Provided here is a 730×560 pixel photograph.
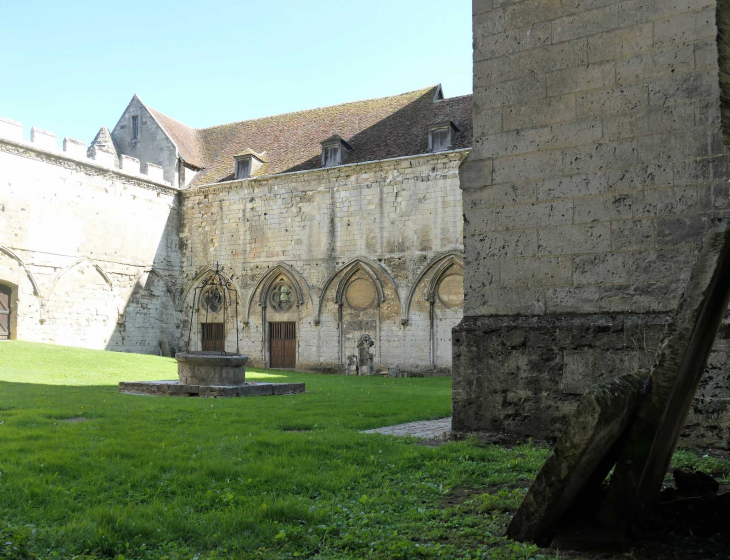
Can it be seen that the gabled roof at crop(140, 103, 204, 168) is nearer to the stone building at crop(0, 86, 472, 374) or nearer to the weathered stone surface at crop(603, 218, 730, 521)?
the stone building at crop(0, 86, 472, 374)

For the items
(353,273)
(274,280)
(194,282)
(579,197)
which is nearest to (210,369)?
(579,197)

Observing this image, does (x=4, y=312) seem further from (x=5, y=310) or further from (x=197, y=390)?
(x=197, y=390)

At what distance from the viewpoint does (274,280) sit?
81.2 ft

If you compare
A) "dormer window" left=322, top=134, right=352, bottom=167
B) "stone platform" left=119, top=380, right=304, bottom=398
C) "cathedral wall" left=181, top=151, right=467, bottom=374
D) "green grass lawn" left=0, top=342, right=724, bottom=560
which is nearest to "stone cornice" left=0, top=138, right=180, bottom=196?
"cathedral wall" left=181, top=151, right=467, bottom=374

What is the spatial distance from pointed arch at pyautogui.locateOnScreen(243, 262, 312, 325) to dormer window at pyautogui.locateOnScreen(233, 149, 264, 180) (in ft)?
12.5

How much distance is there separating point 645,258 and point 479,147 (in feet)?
6.69

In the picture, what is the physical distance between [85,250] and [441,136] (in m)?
13.0

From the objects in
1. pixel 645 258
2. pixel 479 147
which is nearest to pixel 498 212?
pixel 479 147

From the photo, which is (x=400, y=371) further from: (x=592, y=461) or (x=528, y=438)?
(x=592, y=461)

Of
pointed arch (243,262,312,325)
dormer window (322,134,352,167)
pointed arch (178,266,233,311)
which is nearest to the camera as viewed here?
dormer window (322,134,352,167)

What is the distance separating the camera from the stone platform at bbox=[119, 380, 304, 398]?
457 inches

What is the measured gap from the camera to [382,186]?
74.4 feet

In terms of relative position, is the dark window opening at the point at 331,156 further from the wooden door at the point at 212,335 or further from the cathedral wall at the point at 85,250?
the wooden door at the point at 212,335

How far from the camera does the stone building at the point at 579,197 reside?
19.0 feet
